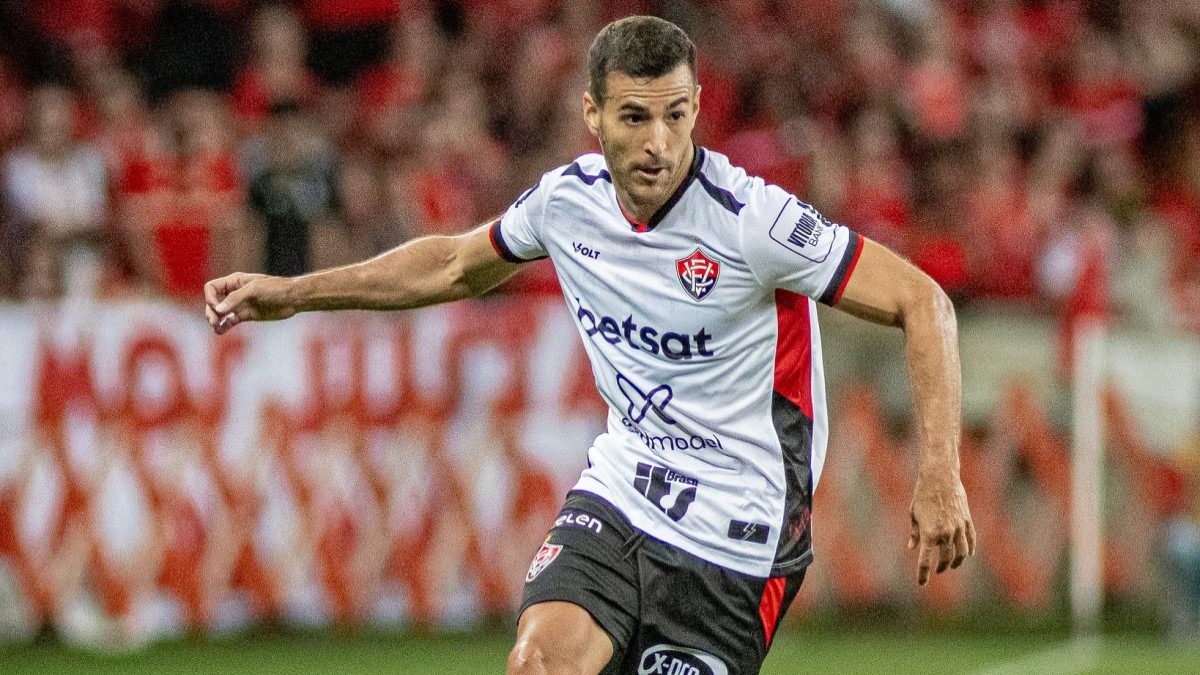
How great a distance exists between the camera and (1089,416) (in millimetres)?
11062

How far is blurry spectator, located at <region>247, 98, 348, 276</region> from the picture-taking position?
10.8 m

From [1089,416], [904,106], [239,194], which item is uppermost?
[904,106]

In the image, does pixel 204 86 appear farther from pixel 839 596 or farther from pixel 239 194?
pixel 839 596

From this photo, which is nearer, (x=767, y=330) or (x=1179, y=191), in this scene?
(x=767, y=330)

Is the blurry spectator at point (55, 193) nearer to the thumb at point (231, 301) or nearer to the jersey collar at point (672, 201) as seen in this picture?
the thumb at point (231, 301)

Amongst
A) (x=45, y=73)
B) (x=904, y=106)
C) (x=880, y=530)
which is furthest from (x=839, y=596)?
(x=45, y=73)

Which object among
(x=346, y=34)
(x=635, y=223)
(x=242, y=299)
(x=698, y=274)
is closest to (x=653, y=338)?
(x=698, y=274)

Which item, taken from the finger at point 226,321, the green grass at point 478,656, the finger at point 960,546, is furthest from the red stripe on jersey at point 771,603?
the green grass at point 478,656

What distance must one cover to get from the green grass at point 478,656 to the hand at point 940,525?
4866 mm

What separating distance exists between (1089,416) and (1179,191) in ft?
11.7

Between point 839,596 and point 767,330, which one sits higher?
point 767,330

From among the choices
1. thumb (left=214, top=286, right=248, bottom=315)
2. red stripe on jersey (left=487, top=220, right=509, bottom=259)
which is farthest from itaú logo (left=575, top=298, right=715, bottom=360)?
thumb (left=214, top=286, right=248, bottom=315)

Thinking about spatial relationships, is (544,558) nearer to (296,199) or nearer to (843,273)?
(843,273)

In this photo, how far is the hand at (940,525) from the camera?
14.8ft
